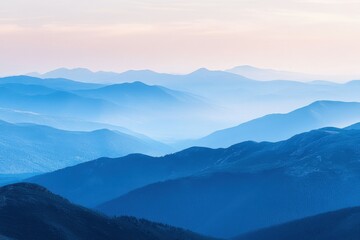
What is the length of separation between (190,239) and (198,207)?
62.3 metres

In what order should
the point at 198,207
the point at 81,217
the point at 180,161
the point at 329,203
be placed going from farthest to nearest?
the point at 180,161, the point at 198,207, the point at 329,203, the point at 81,217

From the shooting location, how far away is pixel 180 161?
194 m

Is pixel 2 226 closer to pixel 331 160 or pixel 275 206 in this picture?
pixel 275 206

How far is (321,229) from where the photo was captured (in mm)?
102375

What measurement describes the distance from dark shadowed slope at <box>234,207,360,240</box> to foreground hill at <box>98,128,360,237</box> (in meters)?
27.0

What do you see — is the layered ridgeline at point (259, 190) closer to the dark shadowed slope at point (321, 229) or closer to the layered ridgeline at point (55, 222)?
the dark shadowed slope at point (321, 229)

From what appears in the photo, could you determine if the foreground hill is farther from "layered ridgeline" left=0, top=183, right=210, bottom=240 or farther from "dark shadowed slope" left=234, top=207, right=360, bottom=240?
"layered ridgeline" left=0, top=183, right=210, bottom=240

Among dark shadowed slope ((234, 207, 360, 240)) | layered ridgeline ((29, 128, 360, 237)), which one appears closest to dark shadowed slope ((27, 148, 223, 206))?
layered ridgeline ((29, 128, 360, 237))

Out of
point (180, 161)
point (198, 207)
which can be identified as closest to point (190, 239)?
point (198, 207)

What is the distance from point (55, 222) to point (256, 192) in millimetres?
77460

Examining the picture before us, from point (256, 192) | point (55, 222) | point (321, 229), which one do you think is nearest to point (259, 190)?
point (256, 192)

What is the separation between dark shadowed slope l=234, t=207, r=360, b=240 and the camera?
323ft

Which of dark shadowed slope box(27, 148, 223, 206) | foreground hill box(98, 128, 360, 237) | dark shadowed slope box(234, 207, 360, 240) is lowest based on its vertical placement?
dark shadowed slope box(234, 207, 360, 240)

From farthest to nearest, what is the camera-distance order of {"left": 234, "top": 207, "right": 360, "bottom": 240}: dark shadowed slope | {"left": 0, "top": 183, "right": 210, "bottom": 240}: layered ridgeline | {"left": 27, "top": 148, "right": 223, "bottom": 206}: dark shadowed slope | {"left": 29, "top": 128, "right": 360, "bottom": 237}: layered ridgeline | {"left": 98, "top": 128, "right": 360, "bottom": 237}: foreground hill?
{"left": 27, "top": 148, "right": 223, "bottom": 206}: dark shadowed slope, {"left": 29, "top": 128, "right": 360, "bottom": 237}: layered ridgeline, {"left": 98, "top": 128, "right": 360, "bottom": 237}: foreground hill, {"left": 234, "top": 207, "right": 360, "bottom": 240}: dark shadowed slope, {"left": 0, "top": 183, "right": 210, "bottom": 240}: layered ridgeline
